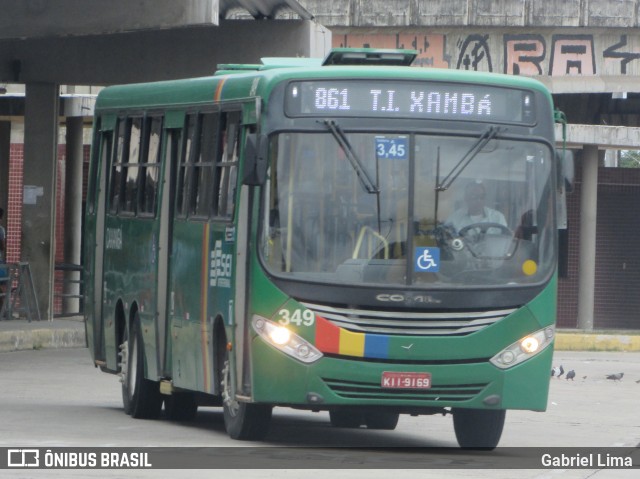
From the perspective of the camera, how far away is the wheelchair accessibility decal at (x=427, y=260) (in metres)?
11.4

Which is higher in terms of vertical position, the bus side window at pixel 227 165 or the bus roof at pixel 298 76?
the bus roof at pixel 298 76

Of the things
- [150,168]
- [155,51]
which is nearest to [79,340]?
[155,51]

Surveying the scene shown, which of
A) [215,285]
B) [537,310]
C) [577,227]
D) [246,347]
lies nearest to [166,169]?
[215,285]

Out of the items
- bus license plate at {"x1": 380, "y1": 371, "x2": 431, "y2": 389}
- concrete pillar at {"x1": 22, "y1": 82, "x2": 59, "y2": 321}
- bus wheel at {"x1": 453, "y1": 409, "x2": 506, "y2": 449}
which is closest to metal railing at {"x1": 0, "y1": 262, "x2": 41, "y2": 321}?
concrete pillar at {"x1": 22, "y1": 82, "x2": 59, "y2": 321}

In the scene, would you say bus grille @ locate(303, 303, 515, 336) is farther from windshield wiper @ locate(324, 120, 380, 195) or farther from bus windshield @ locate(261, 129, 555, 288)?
windshield wiper @ locate(324, 120, 380, 195)

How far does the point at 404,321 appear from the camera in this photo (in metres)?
11.2

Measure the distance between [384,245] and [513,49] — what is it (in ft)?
55.7

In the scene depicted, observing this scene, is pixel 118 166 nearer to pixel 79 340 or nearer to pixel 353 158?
pixel 353 158

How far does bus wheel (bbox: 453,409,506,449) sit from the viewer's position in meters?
12.3

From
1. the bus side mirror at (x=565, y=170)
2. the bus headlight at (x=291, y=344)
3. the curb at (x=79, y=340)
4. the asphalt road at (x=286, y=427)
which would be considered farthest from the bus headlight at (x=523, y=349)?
the curb at (x=79, y=340)

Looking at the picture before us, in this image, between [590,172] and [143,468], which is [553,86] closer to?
[590,172]

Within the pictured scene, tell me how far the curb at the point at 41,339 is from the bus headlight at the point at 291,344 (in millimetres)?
11708

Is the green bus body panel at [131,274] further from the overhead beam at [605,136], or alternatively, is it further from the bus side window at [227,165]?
the overhead beam at [605,136]

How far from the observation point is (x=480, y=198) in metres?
11.6
